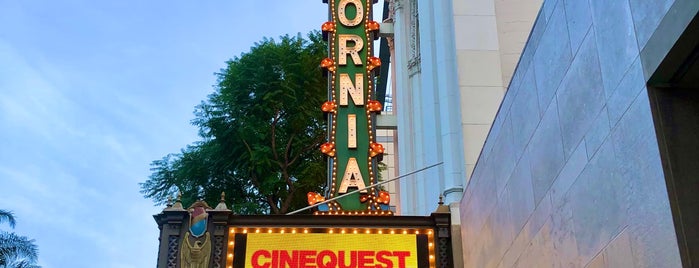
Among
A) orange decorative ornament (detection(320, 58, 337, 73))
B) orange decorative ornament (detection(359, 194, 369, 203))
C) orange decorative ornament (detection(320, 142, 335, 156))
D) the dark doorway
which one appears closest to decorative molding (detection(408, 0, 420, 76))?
orange decorative ornament (detection(320, 58, 337, 73))

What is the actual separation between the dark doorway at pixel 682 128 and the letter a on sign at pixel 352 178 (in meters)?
11.3

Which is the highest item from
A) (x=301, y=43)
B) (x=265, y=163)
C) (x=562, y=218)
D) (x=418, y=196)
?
(x=301, y=43)

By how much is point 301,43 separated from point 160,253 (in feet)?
67.5

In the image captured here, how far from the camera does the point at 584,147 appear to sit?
6621mm

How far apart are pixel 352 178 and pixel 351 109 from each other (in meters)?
2.00

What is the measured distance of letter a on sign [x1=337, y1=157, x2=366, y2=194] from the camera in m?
16.6

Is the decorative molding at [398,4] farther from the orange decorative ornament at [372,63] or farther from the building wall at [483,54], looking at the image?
the orange decorative ornament at [372,63]

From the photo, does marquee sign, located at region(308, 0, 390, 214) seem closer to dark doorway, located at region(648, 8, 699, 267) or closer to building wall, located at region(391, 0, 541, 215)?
building wall, located at region(391, 0, 541, 215)

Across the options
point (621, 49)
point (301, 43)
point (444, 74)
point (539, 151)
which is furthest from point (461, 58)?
point (301, 43)

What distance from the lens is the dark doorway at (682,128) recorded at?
486 centimetres

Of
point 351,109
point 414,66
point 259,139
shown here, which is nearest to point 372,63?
point 351,109

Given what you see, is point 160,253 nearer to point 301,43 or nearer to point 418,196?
point 418,196

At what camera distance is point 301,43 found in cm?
3256

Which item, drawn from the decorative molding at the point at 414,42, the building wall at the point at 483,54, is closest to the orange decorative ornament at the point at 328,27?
the building wall at the point at 483,54
